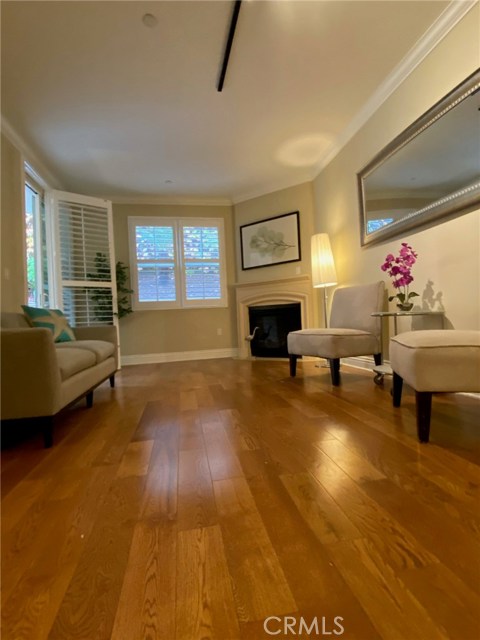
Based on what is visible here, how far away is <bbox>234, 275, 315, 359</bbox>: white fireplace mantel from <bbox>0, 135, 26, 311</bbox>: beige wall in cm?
288

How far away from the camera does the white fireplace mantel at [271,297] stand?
4434mm

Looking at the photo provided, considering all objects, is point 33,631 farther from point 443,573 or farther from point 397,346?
point 397,346

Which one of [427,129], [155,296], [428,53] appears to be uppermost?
[428,53]

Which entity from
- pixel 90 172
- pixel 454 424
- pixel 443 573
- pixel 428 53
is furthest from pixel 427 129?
pixel 90 172

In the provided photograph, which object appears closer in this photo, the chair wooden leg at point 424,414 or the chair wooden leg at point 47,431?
the chair wooden leg at point 424,414

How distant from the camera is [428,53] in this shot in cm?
230

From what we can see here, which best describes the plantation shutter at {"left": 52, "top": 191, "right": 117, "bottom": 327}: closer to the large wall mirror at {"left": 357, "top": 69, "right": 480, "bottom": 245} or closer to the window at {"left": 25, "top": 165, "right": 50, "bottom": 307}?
the window at {"left": 25, "top": 165, "right": 50, "bottom": 307}

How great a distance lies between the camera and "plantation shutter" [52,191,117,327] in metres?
3.84

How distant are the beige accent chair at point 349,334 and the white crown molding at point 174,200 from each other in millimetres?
2816

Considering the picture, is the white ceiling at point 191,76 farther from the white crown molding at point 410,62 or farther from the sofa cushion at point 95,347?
the sofa cushion at point 95,347

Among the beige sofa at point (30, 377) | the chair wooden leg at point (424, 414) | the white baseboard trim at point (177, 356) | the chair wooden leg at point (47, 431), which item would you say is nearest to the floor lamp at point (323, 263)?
the white baseboard trim at point (177, 356)

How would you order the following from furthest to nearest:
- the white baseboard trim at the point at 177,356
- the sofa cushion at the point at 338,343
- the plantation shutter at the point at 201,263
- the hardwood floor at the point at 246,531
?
the plantation shutter at the point at 201,263, the white baseboard trim at the point at 177,356, the sofa cushion at the point at 338,343, the hardwood floor at the point at 246,531

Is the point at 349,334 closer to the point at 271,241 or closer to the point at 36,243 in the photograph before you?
the point at 271,241

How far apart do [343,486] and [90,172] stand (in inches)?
176
